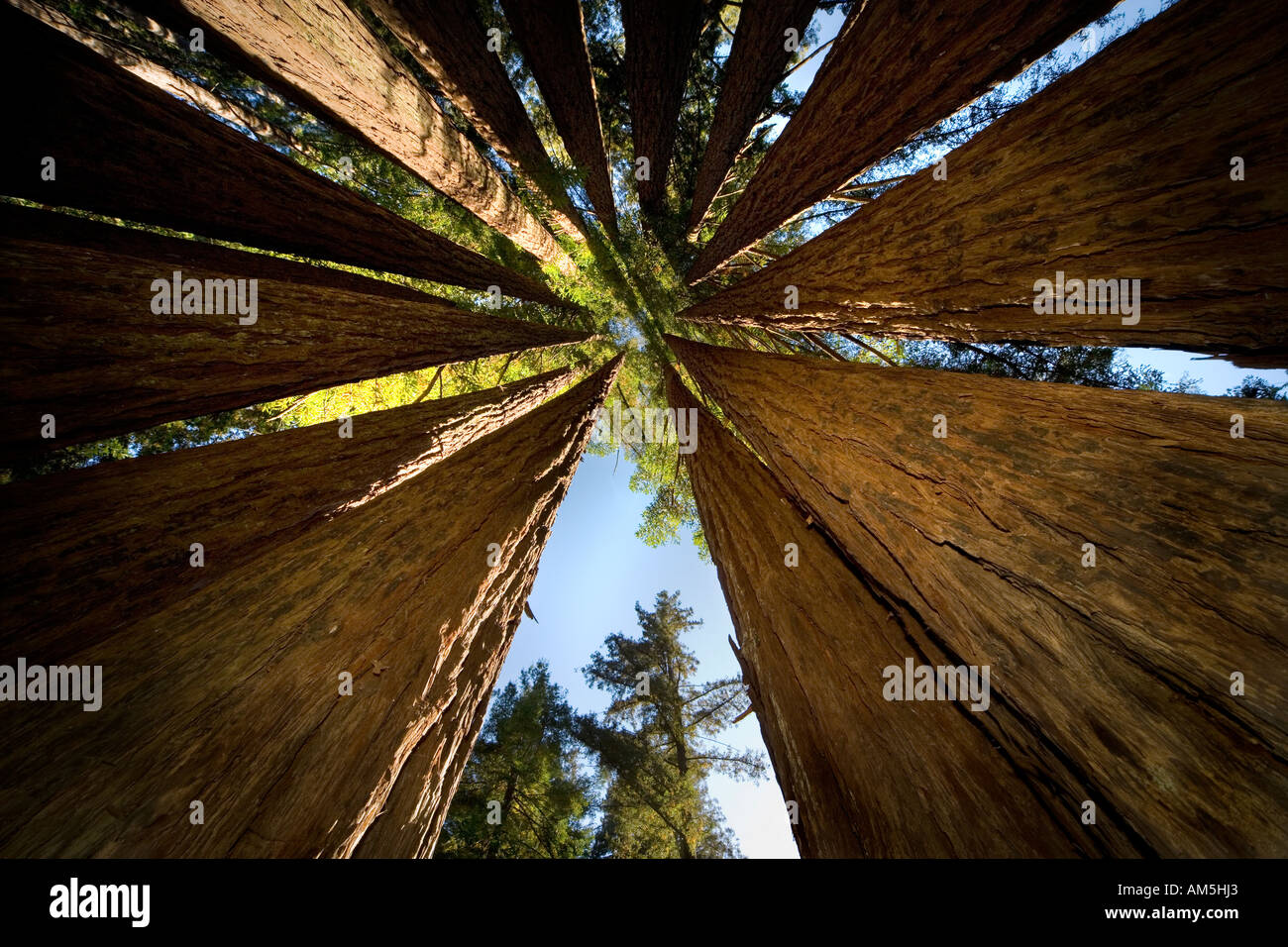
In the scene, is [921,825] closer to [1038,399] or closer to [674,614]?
[1038,399]

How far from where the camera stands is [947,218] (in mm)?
2781

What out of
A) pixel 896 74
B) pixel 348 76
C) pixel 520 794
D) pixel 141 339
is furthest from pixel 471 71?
pixel 520 794

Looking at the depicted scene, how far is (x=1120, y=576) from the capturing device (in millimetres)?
1525

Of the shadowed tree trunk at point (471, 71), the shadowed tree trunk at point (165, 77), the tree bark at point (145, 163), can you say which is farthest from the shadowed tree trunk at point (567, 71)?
the shadowed tree trunk at point (165, 77)

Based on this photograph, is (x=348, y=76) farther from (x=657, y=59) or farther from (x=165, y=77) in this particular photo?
(x=165, y=77)

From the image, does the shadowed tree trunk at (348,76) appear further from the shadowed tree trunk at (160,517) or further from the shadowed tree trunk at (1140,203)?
the shadowed tree trunk at (1140,203)

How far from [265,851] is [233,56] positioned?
19.0ft

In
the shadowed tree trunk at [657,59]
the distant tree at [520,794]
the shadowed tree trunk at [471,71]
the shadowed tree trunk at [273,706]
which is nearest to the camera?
the shadowed tree trunk at [273,706]

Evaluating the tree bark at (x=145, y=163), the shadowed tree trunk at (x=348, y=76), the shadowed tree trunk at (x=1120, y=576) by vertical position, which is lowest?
the shadowed tree trunk at (x=1120, y=576)

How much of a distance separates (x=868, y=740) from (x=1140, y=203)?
261cm

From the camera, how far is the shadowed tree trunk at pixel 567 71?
5646mm

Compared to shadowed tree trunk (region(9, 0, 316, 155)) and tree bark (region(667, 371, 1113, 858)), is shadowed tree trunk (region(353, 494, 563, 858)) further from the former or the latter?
shadowed tree trunk (region(9, 0, 316, 155))

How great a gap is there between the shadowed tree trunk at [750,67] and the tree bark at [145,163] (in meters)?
4.83

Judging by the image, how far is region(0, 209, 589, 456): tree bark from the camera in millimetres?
2232
